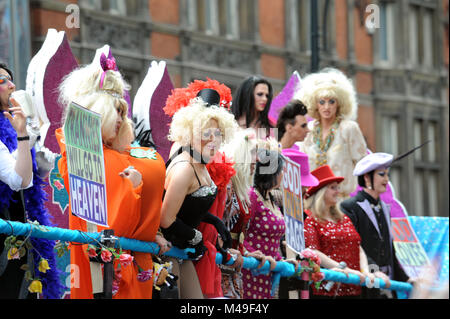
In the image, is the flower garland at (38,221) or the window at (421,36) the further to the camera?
the window at (421,36)

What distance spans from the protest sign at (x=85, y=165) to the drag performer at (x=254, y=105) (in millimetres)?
2424

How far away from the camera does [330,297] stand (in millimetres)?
7281

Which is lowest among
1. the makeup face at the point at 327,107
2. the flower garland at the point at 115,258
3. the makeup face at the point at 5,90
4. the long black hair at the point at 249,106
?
the flower garland at the point at 115,258

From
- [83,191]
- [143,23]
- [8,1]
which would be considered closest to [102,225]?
[83,191]

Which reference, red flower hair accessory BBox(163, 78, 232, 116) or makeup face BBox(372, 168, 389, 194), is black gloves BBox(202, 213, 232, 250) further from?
makeup face BBox(372, 168, 389, 194)

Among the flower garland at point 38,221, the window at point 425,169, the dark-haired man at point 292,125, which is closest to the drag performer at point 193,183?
the flower garland at point 38,221

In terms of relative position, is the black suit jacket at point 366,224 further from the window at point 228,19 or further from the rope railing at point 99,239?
the window at point 228,19

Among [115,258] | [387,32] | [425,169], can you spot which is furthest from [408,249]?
[425,169]

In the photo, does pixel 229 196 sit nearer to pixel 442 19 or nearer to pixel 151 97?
pixel 151 97

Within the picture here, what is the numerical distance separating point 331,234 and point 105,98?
2523 mm

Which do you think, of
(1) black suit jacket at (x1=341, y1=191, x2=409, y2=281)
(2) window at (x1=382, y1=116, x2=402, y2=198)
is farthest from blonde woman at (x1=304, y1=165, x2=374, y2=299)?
(2) window at (x1=382, y1=116, x2=402, y2=198)

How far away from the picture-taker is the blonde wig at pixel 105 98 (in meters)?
5.27

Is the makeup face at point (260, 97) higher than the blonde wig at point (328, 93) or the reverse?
the reverse

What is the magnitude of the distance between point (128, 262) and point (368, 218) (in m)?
3.11
